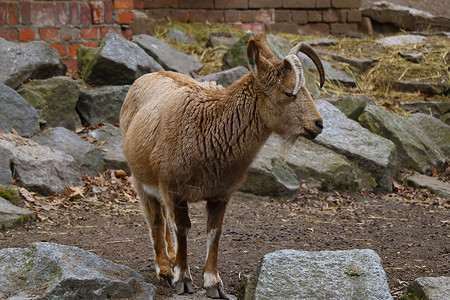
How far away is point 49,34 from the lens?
911cm

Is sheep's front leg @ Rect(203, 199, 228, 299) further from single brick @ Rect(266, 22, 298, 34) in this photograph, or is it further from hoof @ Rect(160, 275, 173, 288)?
single brick @ Rect(266, 22, 298, 34)

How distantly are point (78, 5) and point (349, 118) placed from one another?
4.32 meters

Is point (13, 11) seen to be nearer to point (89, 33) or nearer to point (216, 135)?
point (89, 33)

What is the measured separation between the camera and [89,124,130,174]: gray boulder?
7.80 m

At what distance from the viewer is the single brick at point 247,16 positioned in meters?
12.5

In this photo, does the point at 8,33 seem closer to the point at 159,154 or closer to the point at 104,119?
the point at 104,119

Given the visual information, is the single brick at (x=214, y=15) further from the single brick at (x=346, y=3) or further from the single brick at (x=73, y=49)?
the single brick at (x=73, y=49)

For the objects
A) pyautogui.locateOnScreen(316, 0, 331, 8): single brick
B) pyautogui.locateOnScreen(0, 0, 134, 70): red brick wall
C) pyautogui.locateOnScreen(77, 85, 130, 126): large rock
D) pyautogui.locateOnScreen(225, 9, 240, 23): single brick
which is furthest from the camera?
pyautogui.locateOnScreen(316, 0, 331, 8): single brick

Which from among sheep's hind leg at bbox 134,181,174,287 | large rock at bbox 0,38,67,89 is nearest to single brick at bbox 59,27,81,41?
large rock at bbox 0,38,67,89

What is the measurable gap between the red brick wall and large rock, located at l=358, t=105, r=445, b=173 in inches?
162

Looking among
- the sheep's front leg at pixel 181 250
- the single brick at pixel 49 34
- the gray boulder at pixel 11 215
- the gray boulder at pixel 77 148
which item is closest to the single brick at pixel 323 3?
the single brick at pixel 49 34

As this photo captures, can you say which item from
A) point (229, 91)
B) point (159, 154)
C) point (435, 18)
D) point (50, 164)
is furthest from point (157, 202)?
point (435, 18)

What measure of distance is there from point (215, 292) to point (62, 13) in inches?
233

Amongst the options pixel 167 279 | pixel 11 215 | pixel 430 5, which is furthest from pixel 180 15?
pixel 167 279
